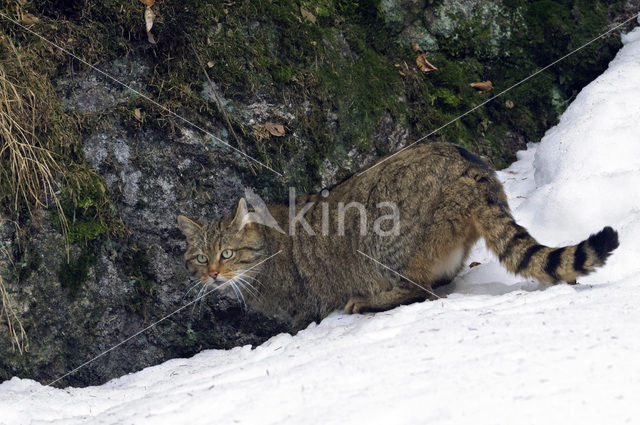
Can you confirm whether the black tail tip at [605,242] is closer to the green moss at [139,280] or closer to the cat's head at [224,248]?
the cat's head at [224,248]

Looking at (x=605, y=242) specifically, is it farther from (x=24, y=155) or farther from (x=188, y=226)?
(x=24, y=155)

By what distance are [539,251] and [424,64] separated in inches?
123

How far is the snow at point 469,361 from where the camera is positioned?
10.3 feet

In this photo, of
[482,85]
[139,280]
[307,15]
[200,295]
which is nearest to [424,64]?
[482,85]

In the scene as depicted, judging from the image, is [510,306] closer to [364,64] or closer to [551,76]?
[364,64]

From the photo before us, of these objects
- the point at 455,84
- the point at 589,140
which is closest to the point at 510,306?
the point at 589,140

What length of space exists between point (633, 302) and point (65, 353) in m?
4.01

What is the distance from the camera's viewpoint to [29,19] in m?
5.25

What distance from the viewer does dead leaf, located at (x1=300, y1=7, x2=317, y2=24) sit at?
20.2 feet

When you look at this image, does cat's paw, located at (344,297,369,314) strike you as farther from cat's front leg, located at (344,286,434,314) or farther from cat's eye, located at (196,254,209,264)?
cat's eye, located at (196,254,209,264)

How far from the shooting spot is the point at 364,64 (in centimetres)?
630

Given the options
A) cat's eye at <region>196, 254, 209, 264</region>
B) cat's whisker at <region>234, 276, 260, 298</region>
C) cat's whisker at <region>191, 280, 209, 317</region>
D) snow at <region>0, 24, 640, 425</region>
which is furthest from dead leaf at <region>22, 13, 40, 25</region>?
snow at <region>0, 24, 640, 425</region>

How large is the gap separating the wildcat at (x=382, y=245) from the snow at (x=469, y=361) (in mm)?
237

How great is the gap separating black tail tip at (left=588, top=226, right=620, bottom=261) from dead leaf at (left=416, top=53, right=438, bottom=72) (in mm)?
3263
